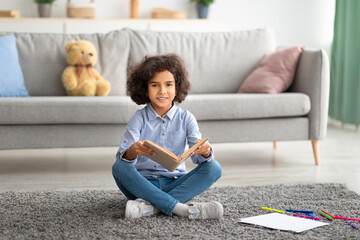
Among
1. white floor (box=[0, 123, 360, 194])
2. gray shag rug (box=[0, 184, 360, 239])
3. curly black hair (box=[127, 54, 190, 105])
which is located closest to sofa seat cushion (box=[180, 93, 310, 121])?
white floor (box=[0, 123, 360, 194])

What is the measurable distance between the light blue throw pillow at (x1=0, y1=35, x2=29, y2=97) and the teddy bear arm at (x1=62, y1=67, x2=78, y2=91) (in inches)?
9.6

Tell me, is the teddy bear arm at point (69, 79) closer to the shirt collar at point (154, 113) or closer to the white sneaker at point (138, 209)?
the shirt collar at point (154, 113)

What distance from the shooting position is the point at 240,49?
146 inches

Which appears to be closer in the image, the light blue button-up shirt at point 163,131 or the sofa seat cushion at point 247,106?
the light blue button-up shirt at point 163,131

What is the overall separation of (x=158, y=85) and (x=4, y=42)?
5.36 feet

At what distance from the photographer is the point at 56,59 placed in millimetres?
3447

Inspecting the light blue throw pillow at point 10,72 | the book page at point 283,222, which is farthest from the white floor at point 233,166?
the book page at point 283,222

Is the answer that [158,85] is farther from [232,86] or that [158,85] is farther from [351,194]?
[232,86]

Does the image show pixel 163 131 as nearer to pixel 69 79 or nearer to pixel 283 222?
pixel 283 222

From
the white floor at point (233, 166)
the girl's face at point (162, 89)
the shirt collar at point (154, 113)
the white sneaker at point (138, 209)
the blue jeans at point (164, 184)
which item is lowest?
the white floor at point (233, 166)

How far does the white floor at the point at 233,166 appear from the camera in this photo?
2.77 meters

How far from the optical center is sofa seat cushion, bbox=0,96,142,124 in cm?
287

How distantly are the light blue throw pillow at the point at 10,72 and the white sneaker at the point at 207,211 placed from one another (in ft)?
5.51

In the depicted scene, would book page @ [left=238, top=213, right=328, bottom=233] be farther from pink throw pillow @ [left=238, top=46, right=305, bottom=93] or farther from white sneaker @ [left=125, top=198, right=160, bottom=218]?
pink throw pillow @ [left=238, top=46, right=305, bottom=93]
